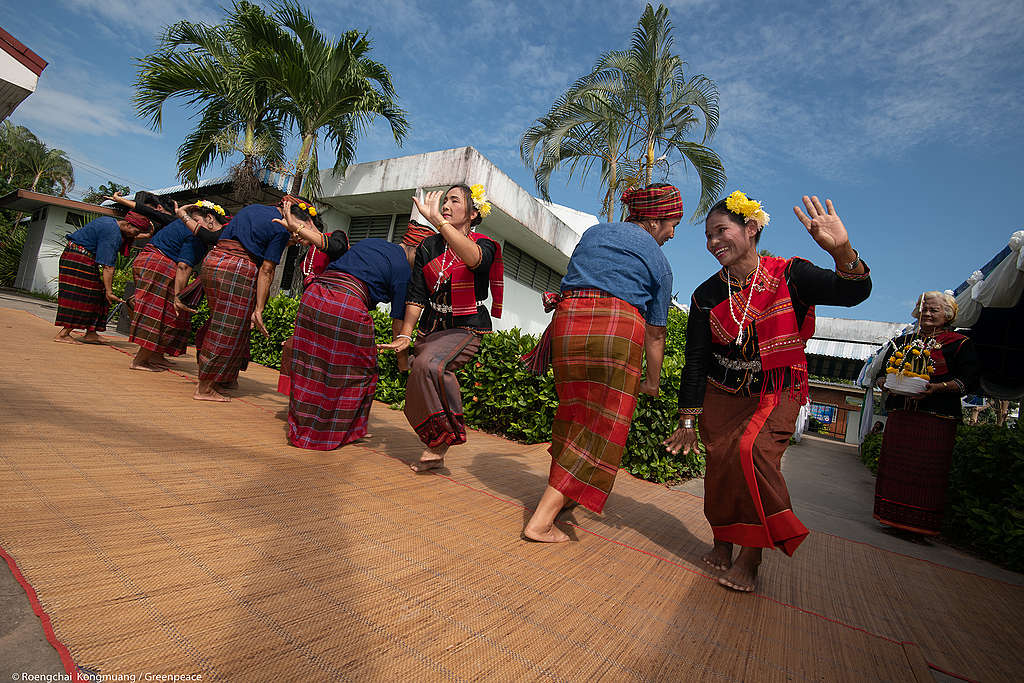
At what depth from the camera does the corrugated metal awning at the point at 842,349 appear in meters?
25.5

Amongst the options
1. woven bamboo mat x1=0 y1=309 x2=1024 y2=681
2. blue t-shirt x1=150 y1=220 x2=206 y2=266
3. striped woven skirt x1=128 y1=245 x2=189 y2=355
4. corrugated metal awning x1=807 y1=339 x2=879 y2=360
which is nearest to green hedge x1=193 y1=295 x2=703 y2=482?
woven bamboo mat x1=0 y1=309 x2=1024 y2=681

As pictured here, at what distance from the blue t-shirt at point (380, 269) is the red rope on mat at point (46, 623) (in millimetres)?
2174

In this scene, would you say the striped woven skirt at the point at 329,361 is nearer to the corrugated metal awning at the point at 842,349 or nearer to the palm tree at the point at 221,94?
the palm tree at the point at 221,94

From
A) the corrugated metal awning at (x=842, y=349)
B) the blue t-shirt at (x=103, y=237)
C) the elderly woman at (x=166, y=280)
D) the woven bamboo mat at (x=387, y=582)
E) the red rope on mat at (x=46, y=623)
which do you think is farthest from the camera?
the corrugated metal awning at (x=842, y=349)

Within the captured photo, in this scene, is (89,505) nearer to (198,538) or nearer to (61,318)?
(198,538)

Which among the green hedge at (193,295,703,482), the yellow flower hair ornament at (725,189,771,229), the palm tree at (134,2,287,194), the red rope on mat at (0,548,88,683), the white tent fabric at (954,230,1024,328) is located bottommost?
the red rope on mat at (0,548,88,683)

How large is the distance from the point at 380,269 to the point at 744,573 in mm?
2669

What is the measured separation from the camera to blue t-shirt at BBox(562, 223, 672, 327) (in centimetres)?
223

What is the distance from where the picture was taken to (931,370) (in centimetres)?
360

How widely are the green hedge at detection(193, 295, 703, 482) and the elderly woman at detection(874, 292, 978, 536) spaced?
1.51 m

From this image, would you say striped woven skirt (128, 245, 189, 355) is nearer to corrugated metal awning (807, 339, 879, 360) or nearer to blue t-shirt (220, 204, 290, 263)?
blue t-shirt (220, 204, 290, 263)

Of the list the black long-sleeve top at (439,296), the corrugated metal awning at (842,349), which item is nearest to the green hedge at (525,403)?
the black long-sleeve top at (439,296)

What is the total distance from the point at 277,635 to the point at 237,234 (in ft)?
11.7

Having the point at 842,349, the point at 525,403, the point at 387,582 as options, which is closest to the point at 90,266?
the point at 525,403
